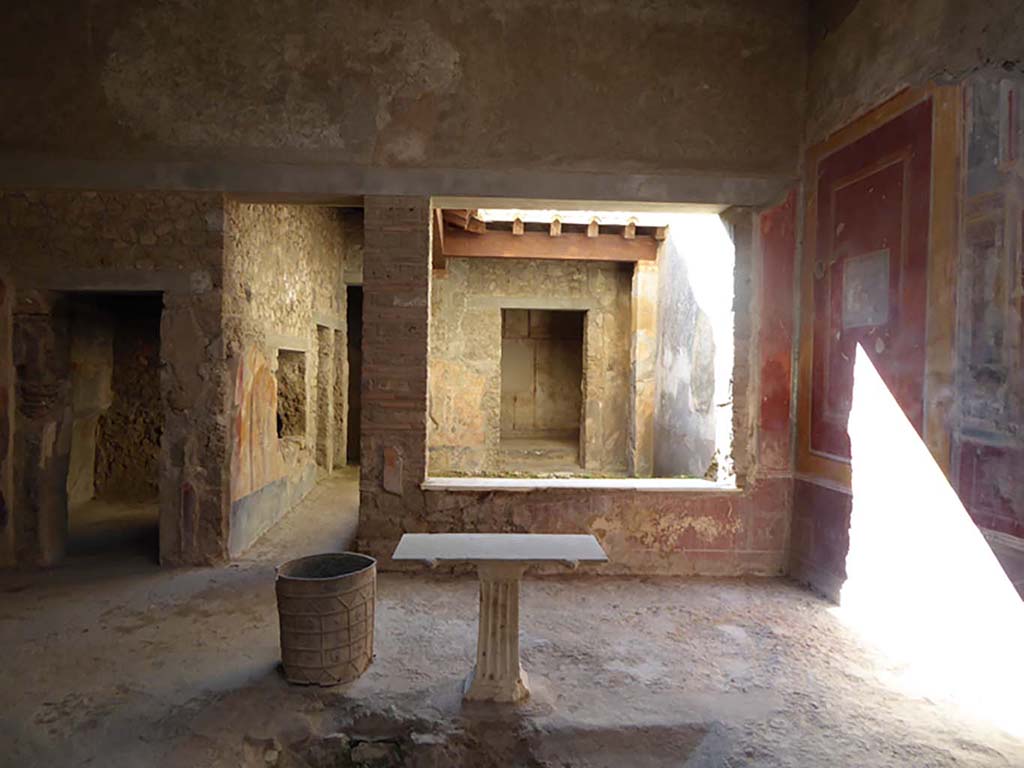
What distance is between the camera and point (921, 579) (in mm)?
3547

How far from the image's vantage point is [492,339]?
31.5 feet

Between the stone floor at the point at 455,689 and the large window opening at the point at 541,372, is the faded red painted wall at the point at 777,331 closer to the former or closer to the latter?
the stone floor at the point at 455,689

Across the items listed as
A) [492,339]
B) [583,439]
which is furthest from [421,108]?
[583,439]

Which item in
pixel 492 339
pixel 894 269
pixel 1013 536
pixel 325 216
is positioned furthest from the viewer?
pixel 492 339

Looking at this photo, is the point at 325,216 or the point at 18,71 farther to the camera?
the point at 325,216

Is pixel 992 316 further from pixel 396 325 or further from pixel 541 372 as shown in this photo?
pixel 541 372

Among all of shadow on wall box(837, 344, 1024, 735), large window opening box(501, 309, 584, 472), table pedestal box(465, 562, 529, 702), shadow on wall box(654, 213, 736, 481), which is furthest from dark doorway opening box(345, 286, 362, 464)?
shadow on wall box(837, 344, 1024, 735)

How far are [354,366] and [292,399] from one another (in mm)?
3739

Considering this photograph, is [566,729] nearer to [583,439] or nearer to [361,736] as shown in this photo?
[361,736]

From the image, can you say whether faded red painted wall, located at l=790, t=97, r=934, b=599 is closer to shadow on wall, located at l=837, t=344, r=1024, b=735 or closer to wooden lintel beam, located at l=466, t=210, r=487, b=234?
shadow on wall, located at l=837, t=344, r=1024, b=735

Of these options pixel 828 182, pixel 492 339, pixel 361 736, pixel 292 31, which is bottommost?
pixel 361 736

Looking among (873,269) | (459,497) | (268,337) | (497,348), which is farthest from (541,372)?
(873,269)

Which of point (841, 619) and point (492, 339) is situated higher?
point (492, 339)

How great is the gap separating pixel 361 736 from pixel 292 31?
450 centimetres
